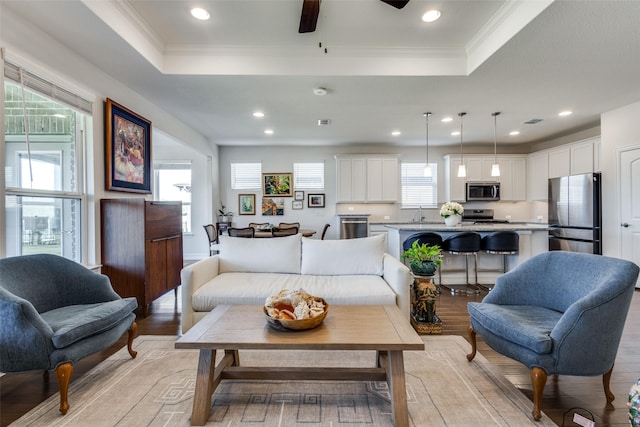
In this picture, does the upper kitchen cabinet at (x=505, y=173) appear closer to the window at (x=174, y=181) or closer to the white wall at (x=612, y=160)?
the white wall at (x=612, y=160)

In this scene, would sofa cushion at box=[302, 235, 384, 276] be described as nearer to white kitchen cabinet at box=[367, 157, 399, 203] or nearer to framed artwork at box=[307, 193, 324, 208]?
white kitchen cabinet at box=[367, 157, 399, 203]

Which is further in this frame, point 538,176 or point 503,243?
point 538,176

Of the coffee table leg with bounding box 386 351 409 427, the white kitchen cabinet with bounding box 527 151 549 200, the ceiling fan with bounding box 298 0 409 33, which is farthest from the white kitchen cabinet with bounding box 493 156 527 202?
the coffee table leg with bounding box 386 351 409 427

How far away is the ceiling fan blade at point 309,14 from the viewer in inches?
81.7

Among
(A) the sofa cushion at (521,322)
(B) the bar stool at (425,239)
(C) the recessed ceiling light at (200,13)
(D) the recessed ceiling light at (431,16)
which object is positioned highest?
(C) the recessed ceiling light at (200,13)

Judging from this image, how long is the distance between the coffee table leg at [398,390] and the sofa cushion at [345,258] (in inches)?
56.3

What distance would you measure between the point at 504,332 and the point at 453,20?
2652 mm

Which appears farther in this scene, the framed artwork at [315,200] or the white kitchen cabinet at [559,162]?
the framed artwork at [315,200]

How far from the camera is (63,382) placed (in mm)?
1624

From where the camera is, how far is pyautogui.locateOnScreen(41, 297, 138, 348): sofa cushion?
5.41ft

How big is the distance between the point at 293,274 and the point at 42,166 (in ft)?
8.02

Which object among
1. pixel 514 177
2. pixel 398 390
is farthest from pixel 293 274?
pixel 514 177

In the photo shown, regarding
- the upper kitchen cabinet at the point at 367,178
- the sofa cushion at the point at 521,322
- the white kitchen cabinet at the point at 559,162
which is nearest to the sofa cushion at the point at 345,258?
the sofa cushion at the point at 521,322

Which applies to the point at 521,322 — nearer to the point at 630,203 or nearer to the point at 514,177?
the point at 630,203
